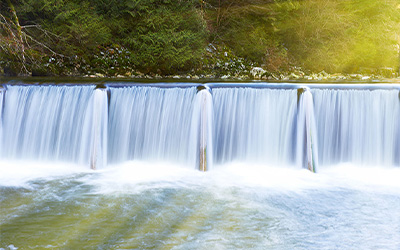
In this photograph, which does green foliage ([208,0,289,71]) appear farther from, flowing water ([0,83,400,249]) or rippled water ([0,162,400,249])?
rippled water ([0,162,400,249])

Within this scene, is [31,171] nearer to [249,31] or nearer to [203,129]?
[203,129]

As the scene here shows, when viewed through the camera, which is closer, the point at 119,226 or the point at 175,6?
the point at 119,226

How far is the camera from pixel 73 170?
313 inches

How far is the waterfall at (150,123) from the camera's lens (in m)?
8.45

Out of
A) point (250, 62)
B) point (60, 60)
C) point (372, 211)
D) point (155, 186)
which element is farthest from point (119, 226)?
point (250, 62)

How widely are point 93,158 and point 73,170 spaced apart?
0.47m

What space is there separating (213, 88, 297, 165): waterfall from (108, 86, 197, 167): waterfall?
71cm

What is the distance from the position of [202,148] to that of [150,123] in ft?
4.69

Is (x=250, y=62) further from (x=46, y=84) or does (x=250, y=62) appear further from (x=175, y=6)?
(x=46, y=84)

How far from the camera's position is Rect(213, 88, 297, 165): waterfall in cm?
836

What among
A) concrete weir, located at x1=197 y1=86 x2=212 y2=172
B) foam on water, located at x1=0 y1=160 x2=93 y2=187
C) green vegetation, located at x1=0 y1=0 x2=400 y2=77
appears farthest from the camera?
green vegetation, located at x1=0 y1=0 x2=400 y2=77

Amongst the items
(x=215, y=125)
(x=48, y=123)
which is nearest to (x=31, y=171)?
(x=48, y=123)

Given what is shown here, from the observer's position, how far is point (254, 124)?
855cm

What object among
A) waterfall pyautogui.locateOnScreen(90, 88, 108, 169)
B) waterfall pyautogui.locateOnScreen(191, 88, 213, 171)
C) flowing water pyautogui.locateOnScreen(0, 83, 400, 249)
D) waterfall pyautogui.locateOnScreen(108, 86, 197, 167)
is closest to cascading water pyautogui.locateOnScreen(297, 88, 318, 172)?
flowing water pyautogui.locateOnScreen(0, 83, 400, 249)
